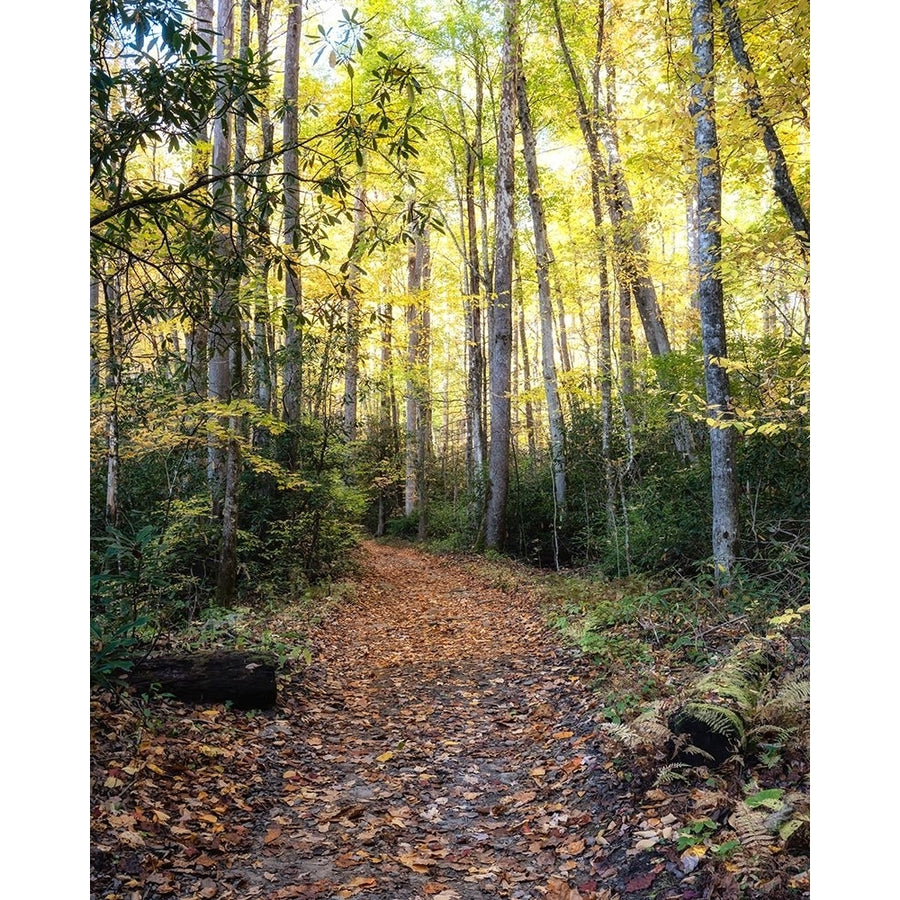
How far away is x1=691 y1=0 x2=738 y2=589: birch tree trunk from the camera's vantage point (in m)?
6.74

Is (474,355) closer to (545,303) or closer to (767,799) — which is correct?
(545,303)

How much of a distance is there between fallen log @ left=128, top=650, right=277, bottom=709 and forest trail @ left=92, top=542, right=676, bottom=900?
0.56ft

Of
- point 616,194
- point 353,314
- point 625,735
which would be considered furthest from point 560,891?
point 616,194

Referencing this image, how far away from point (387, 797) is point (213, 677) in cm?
201

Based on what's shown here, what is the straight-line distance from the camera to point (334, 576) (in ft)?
41.0

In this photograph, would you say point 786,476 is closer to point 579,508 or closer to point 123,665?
point 579,508

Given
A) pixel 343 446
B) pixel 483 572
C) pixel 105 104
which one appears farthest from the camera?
pixel 483 572

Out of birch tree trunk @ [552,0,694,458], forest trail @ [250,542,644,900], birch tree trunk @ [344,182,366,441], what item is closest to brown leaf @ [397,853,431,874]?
forest trail @ [250,542,644,900]

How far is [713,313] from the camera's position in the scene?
711cm

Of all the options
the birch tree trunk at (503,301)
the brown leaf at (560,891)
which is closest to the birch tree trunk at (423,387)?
the birch tree trunk at (503,301)

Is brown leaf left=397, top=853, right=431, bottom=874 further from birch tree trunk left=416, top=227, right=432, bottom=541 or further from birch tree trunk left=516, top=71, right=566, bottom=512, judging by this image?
birch tree trunk left=416, top=227, right=432, bottom=541

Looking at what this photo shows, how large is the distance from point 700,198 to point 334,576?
9008mm

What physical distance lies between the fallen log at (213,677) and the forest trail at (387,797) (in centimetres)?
17
